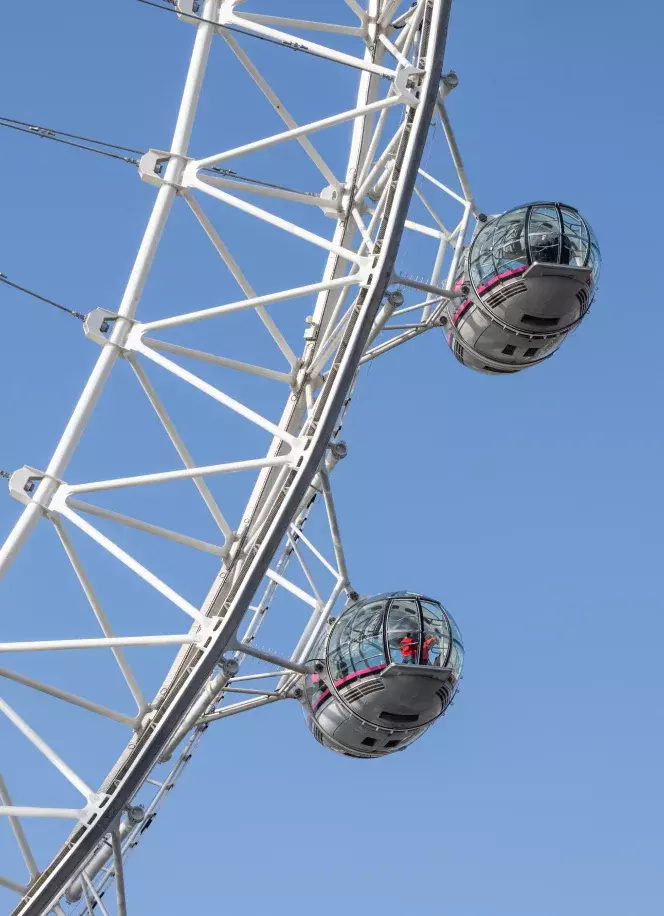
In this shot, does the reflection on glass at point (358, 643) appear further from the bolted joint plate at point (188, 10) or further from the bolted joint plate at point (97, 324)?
the bolted joint plate at point (188, 10)

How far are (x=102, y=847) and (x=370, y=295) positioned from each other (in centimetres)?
1033

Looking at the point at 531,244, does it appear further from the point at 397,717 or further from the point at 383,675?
the point at 397,717

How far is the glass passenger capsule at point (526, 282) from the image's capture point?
28984mm

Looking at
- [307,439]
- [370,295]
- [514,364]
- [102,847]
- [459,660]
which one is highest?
[514,364]

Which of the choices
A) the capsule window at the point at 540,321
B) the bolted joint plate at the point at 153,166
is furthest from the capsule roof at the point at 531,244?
the bolted joint plate at the point at 153,166

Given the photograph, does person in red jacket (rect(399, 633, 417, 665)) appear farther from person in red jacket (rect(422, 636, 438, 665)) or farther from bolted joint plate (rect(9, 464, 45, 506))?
bolted joint plate (rect(9, 464, 45, 506))

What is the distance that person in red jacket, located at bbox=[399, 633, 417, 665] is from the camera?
2659cm

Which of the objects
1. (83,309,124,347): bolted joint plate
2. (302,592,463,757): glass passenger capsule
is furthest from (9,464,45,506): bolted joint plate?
(302,592,463,757): glass passenger capsule

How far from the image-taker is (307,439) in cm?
2617

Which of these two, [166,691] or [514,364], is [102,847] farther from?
[514,364]

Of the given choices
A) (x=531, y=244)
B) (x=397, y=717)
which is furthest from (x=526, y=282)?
(x=397, y=717)

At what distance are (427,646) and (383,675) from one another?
952 millimetres

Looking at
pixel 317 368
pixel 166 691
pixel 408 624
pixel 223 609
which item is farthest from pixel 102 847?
pixel 317 368

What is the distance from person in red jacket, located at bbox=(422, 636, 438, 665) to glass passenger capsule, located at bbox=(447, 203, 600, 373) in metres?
6.31
